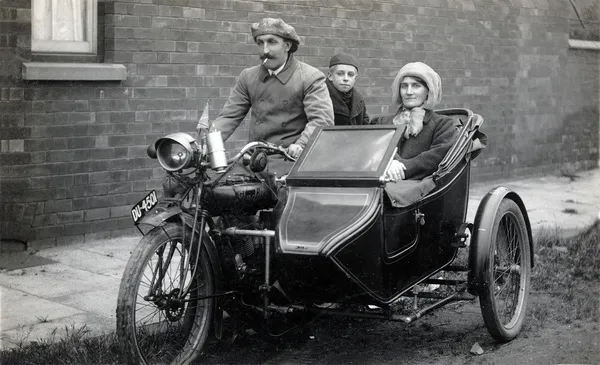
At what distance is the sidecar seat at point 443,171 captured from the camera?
4684 mm

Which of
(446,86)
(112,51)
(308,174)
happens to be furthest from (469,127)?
(446,86)

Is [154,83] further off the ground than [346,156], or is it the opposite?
[154,83]

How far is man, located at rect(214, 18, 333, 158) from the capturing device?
5.43 metres

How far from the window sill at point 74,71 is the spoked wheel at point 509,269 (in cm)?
393

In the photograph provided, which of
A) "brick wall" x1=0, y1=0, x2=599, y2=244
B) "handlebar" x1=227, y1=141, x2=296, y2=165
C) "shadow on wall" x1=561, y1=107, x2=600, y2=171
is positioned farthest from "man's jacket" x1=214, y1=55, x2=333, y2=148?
→ "shadow on wall" x1=561, y1=107, x2=600, y2=171

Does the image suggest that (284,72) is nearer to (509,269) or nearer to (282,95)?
(282,95)

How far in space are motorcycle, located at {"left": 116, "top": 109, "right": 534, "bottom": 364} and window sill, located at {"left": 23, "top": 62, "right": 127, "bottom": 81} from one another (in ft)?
9.88

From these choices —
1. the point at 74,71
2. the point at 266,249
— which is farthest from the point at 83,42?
the point at 266,249

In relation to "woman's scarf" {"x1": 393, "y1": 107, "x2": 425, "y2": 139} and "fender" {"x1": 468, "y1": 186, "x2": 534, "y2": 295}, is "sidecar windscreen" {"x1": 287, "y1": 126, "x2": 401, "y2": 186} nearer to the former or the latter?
"woman's scarf" {"x1": 393, "y1": 107, "x2": 425, "y2": 139}

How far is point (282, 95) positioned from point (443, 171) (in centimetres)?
113

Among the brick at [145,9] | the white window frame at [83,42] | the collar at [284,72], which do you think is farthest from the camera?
the brick at [145,9]

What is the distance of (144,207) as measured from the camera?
4477mm

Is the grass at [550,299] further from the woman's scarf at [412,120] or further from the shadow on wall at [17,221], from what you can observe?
the shadow on wall at [17,221]

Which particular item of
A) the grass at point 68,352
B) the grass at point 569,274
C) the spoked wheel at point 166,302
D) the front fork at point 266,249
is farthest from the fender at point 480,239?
the grass at point 68,352
